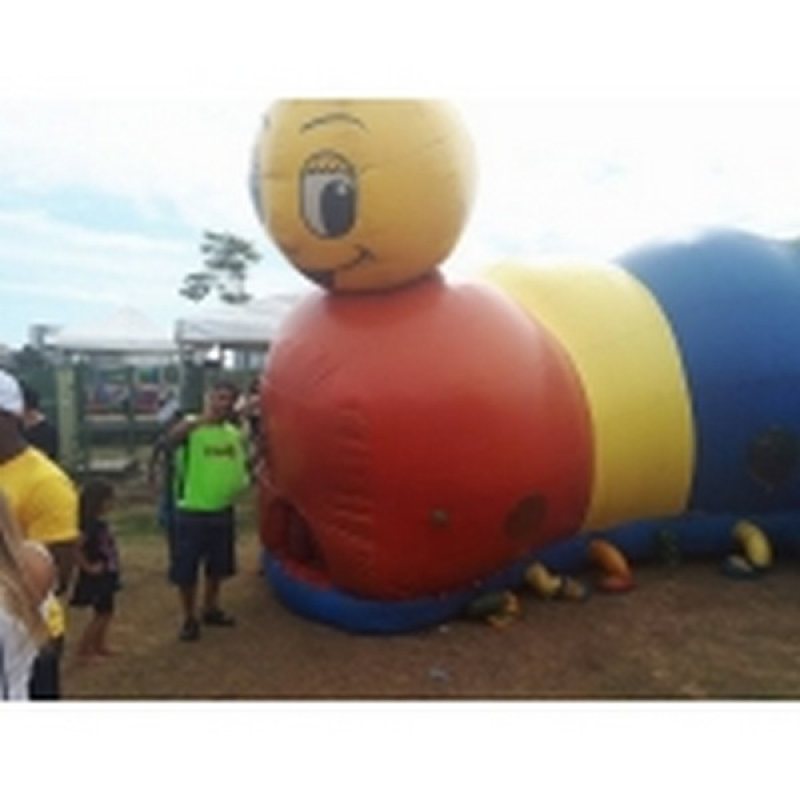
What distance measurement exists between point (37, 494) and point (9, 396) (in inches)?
13.0

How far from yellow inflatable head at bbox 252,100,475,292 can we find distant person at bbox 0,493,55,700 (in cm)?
347

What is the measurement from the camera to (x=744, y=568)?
6699 mm

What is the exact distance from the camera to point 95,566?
16.8 ft

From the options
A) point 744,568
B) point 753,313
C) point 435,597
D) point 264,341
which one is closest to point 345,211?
point 435,597

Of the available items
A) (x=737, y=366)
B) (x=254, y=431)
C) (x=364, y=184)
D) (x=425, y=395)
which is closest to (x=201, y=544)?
(x=254, y=431)

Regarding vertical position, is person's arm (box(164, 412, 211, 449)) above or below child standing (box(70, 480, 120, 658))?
above

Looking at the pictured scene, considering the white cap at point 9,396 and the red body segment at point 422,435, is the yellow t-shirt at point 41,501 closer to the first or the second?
the white cap at point 9,396

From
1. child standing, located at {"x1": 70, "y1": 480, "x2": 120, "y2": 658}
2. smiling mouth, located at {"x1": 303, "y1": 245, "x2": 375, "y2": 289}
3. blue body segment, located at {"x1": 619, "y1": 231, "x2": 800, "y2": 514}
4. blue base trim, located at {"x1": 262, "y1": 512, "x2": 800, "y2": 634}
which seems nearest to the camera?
child standing, located at {"x1": 70, "y1": 480, "x2": 120, "y2": 658}

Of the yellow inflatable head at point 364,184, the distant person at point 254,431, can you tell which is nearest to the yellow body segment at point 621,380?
the yellow inflatable head at point 364,184

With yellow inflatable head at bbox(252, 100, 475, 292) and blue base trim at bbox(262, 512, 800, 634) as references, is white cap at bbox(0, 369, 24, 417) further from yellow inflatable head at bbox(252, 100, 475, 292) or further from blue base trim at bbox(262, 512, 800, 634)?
blue base trim at bbox(262, 512, 800, 634)

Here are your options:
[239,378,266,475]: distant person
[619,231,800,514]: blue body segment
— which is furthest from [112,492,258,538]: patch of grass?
[619,231,800,514]: blue body segment

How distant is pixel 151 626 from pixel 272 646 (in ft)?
3.10

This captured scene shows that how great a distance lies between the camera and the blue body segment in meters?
6.56

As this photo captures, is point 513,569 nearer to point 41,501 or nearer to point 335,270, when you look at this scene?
point 335,270
